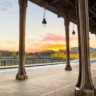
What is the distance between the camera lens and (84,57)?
16.5 feet

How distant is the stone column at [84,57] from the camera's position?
493cm

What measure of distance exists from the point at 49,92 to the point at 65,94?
515mm

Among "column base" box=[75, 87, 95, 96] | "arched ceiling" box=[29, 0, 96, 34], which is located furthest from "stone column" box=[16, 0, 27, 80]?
"column base" box=[75, 87, 95, 96]

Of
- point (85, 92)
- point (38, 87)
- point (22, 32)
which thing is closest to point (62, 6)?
point (22, 32)

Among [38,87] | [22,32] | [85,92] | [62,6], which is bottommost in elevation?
[38,87]

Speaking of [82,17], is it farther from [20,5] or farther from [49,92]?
[20,5]

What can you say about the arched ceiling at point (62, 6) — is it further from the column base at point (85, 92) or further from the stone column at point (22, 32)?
the column base at point (85, 92)

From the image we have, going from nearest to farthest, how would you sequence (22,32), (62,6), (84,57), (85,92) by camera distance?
(85,92) → (84,57) → (22,32) → (62,6)

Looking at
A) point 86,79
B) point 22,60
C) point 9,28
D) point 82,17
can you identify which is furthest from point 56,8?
point 9,28

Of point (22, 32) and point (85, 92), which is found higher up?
point (22, 32)

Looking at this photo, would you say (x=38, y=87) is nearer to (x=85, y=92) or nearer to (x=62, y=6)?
(x=85, y=92)

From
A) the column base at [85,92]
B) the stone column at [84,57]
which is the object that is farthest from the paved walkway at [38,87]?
the stone column at [84,57]

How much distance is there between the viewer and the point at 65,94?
17.8ft

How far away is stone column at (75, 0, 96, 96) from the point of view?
4.93 m
